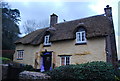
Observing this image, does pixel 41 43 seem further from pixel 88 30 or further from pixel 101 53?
pixel 101 53

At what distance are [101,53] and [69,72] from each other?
5.78m

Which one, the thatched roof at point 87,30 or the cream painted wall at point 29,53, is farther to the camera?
the cream painted wall at point 29,53

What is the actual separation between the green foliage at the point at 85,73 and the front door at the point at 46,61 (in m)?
7.80

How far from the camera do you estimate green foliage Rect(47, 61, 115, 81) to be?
34.2ft

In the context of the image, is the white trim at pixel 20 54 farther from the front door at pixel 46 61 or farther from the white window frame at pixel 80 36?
the white window frame at pixel 80 36

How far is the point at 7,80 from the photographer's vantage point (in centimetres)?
1082

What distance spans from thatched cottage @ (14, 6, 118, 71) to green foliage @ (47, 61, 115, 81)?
438cm

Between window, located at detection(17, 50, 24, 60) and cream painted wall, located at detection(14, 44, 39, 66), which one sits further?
window, located at detection(17, 50, 24, 60)

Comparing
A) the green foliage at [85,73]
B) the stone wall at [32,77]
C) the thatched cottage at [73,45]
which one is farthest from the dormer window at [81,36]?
the stone wall at [32,77]

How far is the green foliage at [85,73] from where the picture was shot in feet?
34.2

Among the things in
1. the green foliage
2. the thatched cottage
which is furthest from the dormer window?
the green foliage

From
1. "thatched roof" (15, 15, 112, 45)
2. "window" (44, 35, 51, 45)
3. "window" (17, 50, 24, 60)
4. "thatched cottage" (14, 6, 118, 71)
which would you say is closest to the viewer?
"thatched cottage" (14, 6, 118, 71)

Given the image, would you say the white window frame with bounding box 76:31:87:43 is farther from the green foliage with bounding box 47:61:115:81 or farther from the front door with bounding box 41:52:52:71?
the green foliage with bounding box 47:61:115:81

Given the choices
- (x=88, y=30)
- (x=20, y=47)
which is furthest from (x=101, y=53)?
(x=20, y=47)
